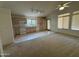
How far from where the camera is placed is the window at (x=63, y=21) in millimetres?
6219

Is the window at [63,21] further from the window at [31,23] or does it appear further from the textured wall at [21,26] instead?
the window at [31,23]

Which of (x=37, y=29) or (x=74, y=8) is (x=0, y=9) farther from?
(x=37, y=29)

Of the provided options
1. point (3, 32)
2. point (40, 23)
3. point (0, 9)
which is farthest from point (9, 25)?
point (40, 23)

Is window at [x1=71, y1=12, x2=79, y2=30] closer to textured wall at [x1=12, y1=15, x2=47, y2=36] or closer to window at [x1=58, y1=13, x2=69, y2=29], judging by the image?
window at [x1=58, y1=13, x2=69, y2=29]

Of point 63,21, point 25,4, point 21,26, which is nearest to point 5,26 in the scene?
point 25,4

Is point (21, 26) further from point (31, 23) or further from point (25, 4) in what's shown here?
point (25, 4)

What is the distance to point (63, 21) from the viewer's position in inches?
264

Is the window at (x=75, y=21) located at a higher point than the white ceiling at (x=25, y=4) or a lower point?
lower

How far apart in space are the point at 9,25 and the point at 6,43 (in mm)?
972

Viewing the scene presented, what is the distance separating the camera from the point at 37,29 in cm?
865


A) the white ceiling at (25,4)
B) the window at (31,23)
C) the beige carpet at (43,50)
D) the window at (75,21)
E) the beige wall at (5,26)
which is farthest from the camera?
the window at (31,23)

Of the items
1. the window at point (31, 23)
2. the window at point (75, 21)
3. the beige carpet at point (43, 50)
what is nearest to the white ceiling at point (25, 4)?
the window at point (75, 21)

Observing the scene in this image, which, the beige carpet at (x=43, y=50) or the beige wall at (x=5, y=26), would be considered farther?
the beige wall at (x=5, y=26)

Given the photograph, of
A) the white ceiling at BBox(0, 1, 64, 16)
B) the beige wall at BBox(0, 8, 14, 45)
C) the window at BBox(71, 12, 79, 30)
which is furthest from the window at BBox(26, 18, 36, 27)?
the window at BBox(71, 12, 79, 30)
